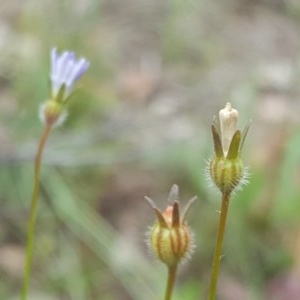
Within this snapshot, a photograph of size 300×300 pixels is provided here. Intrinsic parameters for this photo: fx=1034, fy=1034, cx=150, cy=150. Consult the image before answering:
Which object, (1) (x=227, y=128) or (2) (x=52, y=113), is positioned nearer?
(1) (x=227, y=128)

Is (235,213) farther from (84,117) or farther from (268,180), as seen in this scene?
(84,117)

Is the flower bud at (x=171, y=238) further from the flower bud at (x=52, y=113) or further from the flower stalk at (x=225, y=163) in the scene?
the flower bud at (x=52, y=113)

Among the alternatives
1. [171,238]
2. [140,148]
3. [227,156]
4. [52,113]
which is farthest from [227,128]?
[140,148]

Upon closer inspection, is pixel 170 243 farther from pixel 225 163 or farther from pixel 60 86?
pixel 60 86

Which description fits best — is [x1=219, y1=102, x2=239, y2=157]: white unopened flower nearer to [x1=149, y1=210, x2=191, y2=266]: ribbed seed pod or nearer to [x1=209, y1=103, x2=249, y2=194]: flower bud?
[x1=209, y1=103, x2=249, y2=194]: flower bud

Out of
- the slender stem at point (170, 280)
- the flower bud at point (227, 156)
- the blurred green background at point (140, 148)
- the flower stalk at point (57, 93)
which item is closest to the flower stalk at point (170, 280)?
the slender stem at point (170, 280)

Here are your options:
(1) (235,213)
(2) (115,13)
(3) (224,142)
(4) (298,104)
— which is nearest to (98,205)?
(1) (235,213)
